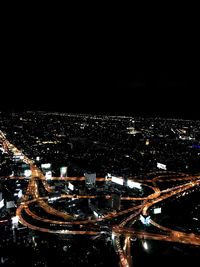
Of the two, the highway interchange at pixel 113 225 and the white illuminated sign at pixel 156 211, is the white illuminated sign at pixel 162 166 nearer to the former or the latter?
the highway interchange at pixel 113 225

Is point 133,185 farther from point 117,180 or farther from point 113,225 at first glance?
point 113,225

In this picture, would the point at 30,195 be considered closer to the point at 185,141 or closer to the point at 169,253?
the point at 169,253

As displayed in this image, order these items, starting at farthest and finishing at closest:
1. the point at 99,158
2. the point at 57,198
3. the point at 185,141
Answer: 1. the point at 185,141
2. the point at 99,158
3. the point at 57,198

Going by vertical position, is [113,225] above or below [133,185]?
below

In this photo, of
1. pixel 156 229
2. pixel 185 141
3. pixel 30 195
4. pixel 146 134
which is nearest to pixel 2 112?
pixel 146 134

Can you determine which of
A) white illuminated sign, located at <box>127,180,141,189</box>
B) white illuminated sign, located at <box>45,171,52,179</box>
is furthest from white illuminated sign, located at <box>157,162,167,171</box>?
white illuminated sign, located at <box>45,171,52,179</box>

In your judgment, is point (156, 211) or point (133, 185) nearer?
point (156, 211)

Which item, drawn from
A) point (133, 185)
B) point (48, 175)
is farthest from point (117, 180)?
point (48, 175)

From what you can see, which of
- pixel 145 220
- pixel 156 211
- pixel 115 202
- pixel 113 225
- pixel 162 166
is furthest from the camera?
pixel 162 166

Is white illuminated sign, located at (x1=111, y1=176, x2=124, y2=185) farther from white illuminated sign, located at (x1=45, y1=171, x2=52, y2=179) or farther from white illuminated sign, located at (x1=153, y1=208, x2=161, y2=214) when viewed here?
white illuminated sign, located at (x1=45, y1=171, x2=52, y2=179)

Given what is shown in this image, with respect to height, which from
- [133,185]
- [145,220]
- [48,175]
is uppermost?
[48,175]

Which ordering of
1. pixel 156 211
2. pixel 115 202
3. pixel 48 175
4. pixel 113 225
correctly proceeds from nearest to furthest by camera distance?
pixel 113 225 < pixel 156 211 < pixel 115 202 < pixel 48 175
